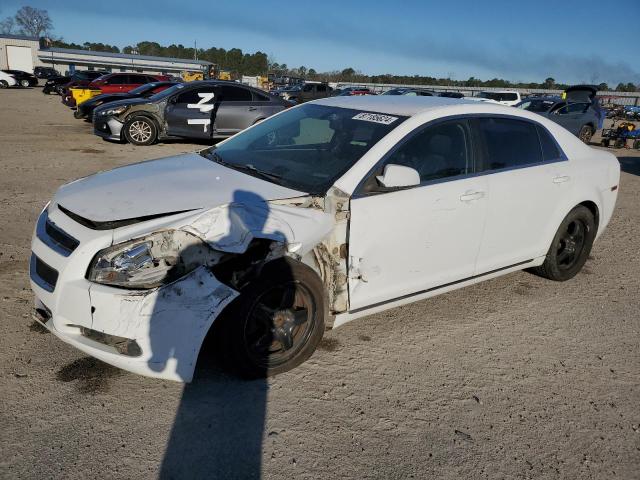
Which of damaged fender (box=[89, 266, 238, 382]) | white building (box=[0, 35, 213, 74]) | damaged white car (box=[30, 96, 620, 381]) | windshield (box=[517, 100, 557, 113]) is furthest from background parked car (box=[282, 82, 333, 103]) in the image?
white building (box=[0, 35, 213, 74])

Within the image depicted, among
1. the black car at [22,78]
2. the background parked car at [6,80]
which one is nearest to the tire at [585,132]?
the background parked car at [6,80]

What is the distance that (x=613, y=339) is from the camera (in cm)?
384

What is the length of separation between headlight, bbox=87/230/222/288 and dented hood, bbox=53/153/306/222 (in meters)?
0.20

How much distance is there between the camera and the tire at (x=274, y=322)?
2.84 metres

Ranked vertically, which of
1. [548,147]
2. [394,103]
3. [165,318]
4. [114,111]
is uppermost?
[394,103]

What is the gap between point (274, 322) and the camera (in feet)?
9.98

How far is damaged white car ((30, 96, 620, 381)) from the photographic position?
265 centimetres

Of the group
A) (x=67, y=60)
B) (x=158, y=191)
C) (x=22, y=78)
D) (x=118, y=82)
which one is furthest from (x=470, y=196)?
(x=67, y=60)

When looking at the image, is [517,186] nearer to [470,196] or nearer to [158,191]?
[470,196]

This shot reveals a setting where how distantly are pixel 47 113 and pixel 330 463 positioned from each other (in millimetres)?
21658

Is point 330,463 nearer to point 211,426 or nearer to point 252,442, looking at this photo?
point 252,442

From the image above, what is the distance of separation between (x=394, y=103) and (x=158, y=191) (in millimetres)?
1954

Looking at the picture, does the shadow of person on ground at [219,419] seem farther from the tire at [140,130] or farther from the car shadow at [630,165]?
the car shadow at [630,165]

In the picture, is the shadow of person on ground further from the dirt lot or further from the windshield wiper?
the windshield wiper
